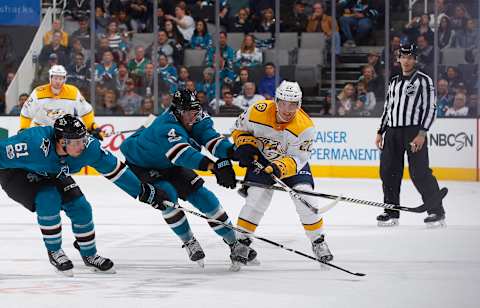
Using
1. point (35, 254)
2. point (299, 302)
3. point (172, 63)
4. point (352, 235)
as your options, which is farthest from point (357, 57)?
point (299, 302)

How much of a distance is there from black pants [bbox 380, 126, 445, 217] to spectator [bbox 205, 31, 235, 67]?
4283mm

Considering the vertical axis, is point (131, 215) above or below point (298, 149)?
below

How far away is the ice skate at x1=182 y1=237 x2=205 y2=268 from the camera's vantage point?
6.29 meters

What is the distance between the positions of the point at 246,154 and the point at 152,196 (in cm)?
53

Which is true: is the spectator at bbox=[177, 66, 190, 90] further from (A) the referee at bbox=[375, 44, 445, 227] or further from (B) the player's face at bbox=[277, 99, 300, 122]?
(B) the player's face at bbox=[277, 99, 300, 122]

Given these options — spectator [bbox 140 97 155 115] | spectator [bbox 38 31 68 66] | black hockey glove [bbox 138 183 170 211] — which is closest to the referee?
black hockey glove [bbox 138 183 170 211]

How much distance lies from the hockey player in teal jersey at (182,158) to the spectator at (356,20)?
6.14 m

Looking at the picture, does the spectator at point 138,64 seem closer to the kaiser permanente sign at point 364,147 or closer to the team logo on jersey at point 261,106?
the kaiser permanente sign at point 364,147

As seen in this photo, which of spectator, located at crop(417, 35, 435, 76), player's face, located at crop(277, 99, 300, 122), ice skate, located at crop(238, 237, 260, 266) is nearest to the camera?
player's face, located at crop(277, 99, 300, 122)

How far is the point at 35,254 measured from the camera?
682 cm

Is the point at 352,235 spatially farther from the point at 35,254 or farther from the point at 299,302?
the point at 299,302

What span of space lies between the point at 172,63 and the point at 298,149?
676 cm

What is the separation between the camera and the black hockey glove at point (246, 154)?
6207mm

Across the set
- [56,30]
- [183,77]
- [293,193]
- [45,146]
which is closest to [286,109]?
[293,193]
